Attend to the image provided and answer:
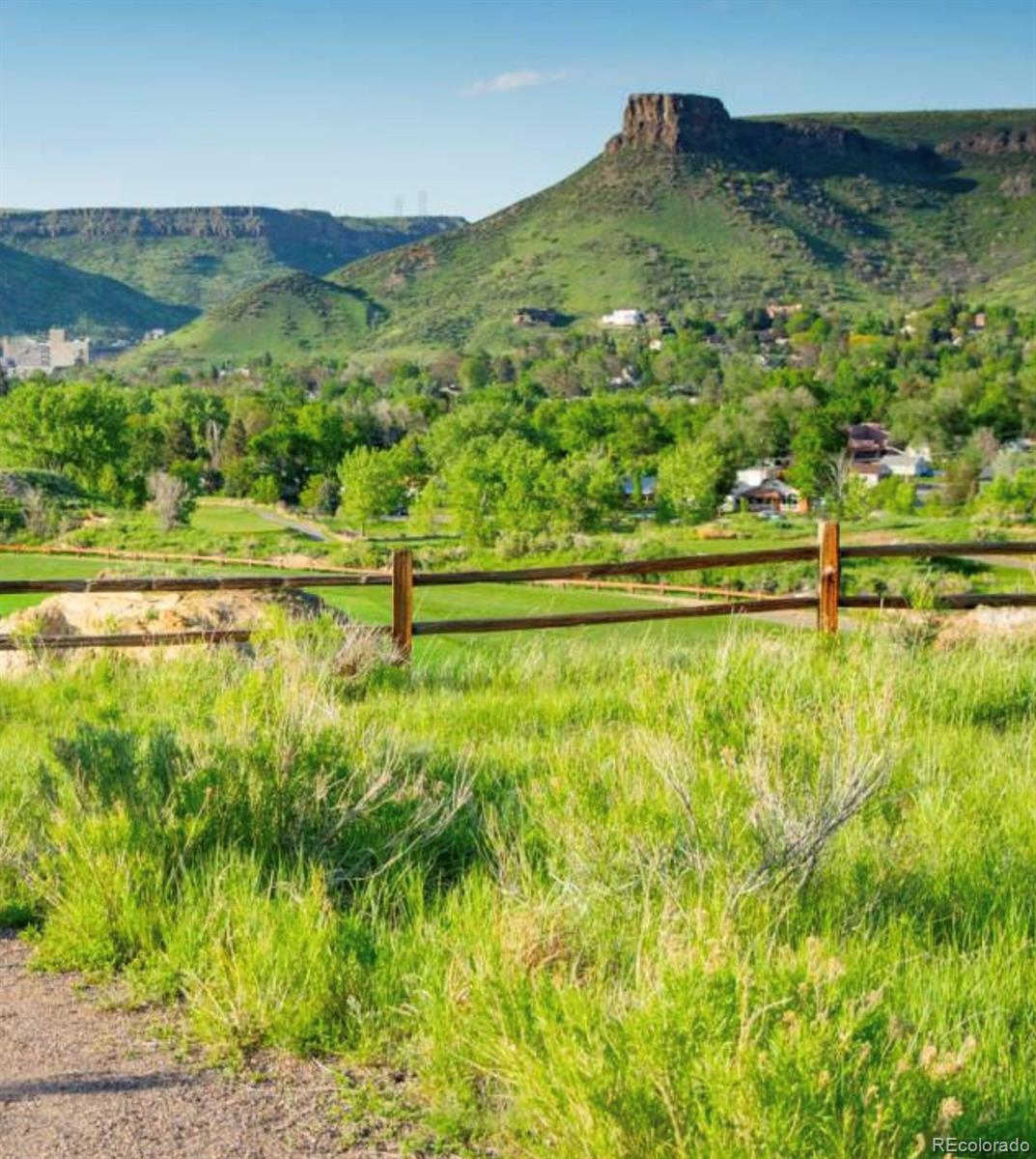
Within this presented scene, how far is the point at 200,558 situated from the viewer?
44.2 m

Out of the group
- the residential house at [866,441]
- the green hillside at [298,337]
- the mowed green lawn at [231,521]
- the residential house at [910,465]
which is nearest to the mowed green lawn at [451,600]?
the mowed green lawn at [231,521]

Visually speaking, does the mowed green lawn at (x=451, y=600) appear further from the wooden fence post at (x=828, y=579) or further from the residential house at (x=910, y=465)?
the residential house at (x=910, y=465)

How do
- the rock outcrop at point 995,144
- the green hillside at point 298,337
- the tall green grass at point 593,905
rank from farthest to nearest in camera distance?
1. the green hillside at point 298,337
2. the rock outcrop at point 995,144
3. the tall green grass at point 593,905

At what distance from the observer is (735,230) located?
538ft

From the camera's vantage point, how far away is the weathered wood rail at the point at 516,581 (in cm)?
895

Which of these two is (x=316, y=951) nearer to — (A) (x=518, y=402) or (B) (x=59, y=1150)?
(B) (x=59, y=1150)

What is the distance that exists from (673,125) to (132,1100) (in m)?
178

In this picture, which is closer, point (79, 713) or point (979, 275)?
point (79, 713)

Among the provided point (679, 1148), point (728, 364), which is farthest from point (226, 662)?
point (728, 364)

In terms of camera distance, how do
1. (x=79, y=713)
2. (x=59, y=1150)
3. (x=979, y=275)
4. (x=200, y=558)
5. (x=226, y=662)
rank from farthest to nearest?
(x=979, y=275)
(x=200, y=558)
(x=226, y=662)
(x=79, y=713)
(x=59, y=1150)

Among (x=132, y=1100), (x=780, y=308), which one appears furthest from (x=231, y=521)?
(x=780, y=308)

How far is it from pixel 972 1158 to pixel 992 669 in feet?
18.8

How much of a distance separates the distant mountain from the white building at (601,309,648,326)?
1.34 metres

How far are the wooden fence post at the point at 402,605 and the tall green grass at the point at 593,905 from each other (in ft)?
6.80
